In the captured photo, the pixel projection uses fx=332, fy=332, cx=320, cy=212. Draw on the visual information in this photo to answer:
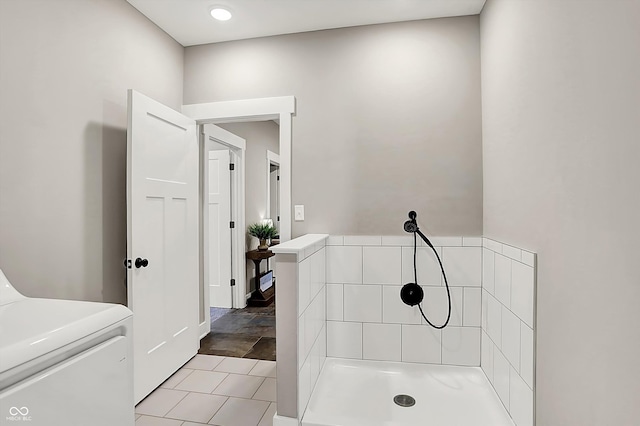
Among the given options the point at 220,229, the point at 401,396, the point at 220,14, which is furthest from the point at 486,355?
the point at 220,229

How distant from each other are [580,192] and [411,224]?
3.84 feet

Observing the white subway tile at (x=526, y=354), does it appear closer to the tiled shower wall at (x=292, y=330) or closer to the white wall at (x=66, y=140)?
the tiled shower wall at (x=292, y=330)

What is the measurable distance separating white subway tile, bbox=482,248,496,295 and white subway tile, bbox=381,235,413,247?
48 centimetres

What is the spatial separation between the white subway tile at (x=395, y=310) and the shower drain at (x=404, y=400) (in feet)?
1.63

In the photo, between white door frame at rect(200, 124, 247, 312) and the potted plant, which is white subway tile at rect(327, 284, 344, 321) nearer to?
white door frame at rect(200, 124, 247, 312)

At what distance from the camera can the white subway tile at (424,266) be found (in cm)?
233

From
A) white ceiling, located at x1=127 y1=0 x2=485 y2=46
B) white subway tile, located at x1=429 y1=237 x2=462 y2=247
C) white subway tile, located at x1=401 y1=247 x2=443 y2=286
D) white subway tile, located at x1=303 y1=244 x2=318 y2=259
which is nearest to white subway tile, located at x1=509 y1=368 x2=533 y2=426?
white subway tile, located at x1=401 y1=247 x2=443 y2=286

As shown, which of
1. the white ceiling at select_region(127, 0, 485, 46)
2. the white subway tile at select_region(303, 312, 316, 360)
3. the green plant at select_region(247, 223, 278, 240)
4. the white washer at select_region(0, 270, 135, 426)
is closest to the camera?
the white washer at select_region(0, 270, 135, 426)

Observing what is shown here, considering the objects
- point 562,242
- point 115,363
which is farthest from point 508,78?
point 115,363

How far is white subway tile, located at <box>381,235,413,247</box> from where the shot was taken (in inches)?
93.0

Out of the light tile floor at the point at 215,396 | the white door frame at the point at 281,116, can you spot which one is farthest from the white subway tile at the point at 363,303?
the light tile floor at the point at 215,396

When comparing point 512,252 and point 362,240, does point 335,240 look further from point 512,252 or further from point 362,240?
point 512,252

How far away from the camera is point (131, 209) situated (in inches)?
78.2

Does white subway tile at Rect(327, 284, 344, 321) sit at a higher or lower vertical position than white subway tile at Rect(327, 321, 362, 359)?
higher
